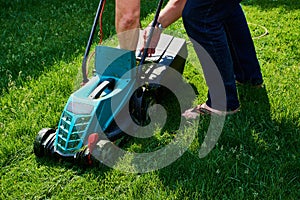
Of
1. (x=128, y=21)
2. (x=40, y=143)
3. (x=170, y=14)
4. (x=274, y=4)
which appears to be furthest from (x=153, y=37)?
(x=274, y=4)

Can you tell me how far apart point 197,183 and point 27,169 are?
93cm

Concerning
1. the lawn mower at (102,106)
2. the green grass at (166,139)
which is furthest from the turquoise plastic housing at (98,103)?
the green grass at (166,139)

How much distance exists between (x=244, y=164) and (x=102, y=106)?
83 centimetres

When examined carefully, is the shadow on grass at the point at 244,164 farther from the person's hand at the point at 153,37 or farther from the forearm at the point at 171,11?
the forearm at the point at 171,11

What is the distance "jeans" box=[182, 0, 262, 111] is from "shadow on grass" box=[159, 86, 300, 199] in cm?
19

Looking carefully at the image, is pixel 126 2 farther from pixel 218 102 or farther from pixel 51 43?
pixel 51 43

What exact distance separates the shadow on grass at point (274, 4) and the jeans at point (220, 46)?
2.24 meters

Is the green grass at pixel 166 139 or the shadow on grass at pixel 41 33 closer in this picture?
the green grass at pixel 166 139

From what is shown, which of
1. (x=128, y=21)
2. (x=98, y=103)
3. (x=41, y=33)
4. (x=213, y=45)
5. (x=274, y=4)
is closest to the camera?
(x=98, y=103)

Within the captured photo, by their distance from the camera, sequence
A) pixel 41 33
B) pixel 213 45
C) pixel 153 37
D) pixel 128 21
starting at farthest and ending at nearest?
pixel 41 33 < pixel 153 37 < pixel 213 45 < pixel 128 21

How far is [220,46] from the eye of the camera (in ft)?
8.70

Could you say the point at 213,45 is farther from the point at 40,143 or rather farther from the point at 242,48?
the point at 40,143

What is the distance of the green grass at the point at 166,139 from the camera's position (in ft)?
7.55

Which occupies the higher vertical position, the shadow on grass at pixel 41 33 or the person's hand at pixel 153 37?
the person's hand at pixel 153 37
